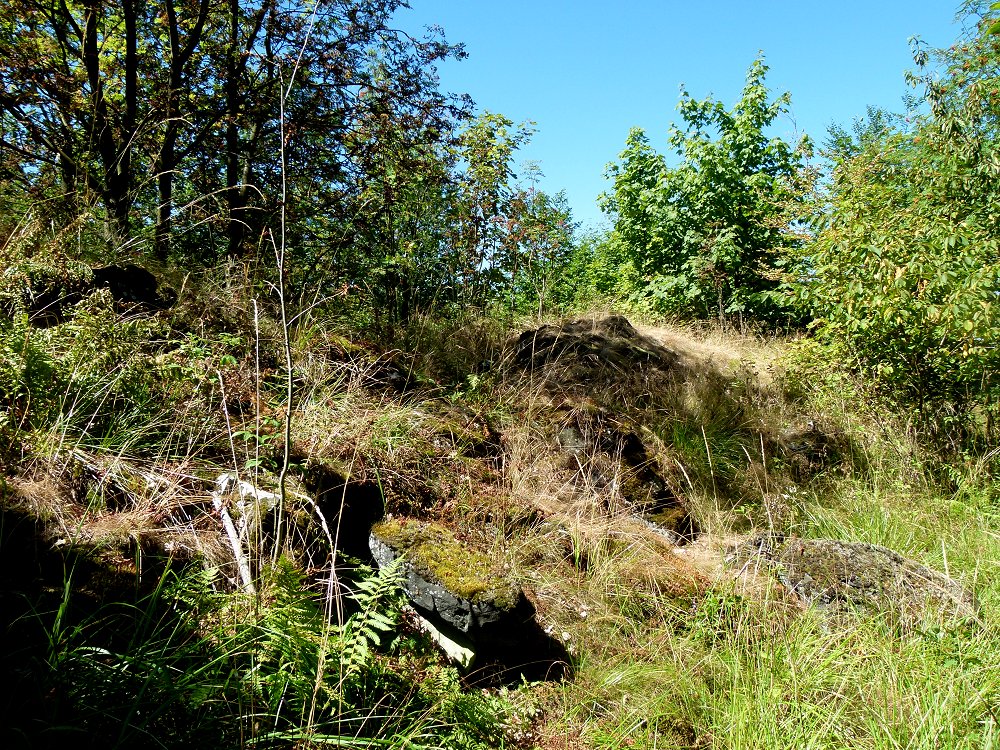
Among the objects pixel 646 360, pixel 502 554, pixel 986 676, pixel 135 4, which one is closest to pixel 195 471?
pixel 502 554

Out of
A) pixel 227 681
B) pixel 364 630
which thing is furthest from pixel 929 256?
pixel 227 681

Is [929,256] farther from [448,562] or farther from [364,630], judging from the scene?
[364,630]

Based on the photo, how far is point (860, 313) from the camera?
5449 mm

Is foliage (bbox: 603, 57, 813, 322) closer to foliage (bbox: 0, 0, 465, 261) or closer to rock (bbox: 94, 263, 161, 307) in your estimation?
foliage (bbox: 0, 0, 465, 261)

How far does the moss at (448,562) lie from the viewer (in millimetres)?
2938

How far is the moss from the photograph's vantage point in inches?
116

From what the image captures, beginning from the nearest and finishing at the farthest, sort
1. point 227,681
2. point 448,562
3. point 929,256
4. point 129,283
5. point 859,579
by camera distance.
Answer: point 227,681 < point 448,562 < point 859,579 < point 129,283 < point 929,256

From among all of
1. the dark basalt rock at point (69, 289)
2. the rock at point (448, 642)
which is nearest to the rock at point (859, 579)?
the rock at point (448, 642)

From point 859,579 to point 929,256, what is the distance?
2.97 metres

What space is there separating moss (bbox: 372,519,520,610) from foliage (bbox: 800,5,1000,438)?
404 cm

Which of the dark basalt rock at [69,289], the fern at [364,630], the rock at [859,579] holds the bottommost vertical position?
the rock at [859,579]

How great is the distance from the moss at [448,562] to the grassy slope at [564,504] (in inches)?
8.7

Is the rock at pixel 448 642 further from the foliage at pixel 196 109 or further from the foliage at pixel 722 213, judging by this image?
the foliage at pixel 722 213

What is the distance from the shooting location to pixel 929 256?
4.82 meters
